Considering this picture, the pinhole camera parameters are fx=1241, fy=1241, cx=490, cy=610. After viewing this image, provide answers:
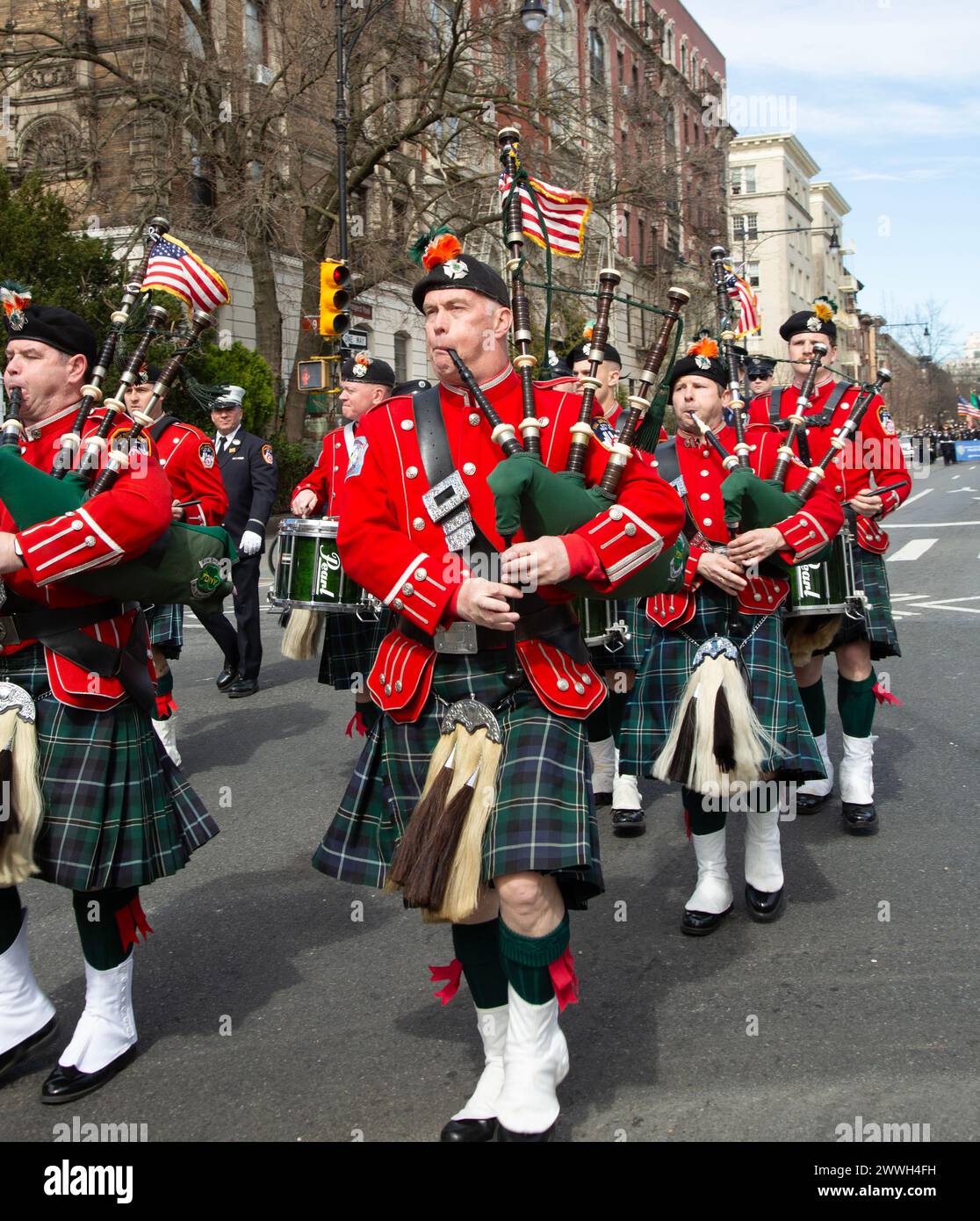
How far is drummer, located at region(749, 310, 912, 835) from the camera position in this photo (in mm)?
5301

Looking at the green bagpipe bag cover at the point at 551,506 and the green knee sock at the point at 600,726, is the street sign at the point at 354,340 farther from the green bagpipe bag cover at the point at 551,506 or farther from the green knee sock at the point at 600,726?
the green bagpipe bag cover at the point at 551,506

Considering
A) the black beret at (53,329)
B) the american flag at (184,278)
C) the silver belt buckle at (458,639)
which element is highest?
the american flag at (184,278)

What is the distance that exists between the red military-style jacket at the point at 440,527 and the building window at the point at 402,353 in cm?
2865

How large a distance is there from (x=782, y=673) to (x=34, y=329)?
267 centimetres

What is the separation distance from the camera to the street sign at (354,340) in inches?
581

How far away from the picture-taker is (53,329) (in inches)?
133

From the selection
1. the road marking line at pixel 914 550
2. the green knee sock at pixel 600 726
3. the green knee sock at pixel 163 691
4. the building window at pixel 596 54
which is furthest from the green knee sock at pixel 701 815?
the building window at pixel 596 54

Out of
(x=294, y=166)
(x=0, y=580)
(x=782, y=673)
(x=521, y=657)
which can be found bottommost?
(x=782, y=673)

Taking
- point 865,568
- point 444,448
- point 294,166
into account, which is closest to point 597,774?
point 865,568

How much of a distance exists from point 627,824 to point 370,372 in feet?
8.78

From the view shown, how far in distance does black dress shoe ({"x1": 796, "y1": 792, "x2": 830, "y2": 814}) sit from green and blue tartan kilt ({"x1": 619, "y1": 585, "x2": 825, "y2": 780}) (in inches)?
59.2
